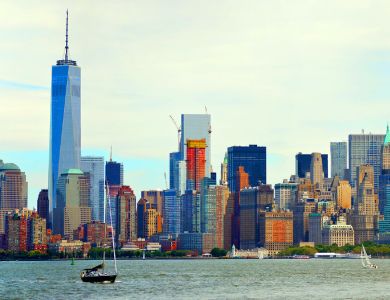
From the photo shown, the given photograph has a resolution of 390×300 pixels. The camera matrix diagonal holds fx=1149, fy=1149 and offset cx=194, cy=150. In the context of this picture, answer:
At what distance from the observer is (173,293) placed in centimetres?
15512

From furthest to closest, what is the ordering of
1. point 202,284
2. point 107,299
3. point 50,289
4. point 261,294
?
1. point 202,284
2. point 50,289
3. point 261,294
4. point 107,299

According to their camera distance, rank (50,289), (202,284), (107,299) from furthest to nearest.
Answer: (202,284), (50,289), (107,299)

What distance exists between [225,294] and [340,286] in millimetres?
27315

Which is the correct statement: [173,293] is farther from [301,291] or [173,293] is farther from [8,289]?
[8,289]

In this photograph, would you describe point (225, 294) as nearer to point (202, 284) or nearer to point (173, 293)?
point (173, 293)

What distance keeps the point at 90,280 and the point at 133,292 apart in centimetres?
2473

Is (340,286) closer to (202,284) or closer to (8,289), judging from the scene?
(202,284)

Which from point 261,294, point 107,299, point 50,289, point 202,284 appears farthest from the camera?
point 202,284

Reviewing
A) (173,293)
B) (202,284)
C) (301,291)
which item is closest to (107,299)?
(173,293)

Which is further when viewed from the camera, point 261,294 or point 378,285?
point 378,285

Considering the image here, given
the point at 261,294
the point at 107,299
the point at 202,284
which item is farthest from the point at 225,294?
the point at 202,284

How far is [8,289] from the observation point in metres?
173

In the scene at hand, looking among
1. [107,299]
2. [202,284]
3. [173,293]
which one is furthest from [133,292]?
[202,284]

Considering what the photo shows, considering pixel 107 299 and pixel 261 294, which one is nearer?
pixel 107 299
